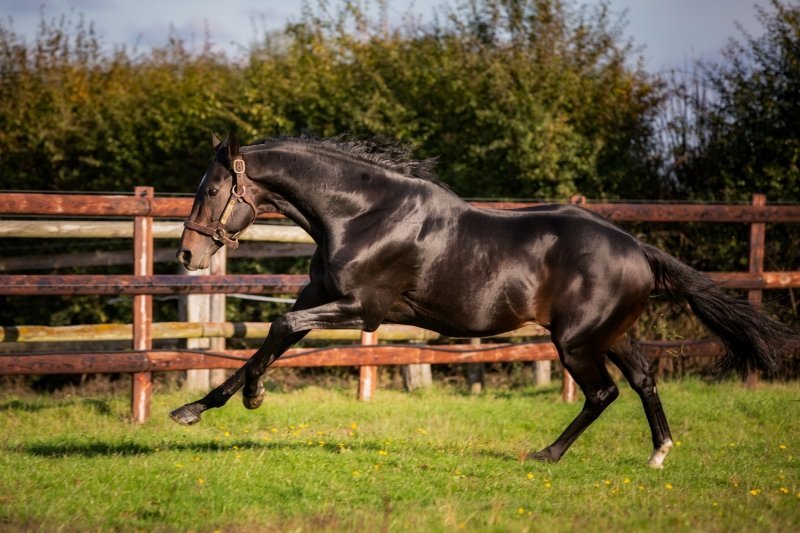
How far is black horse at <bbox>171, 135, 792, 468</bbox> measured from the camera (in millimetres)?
5961

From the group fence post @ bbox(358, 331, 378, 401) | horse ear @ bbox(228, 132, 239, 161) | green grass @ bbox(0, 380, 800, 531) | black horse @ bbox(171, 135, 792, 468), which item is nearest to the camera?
green grass @ bbox(0, 380, 800, 531)

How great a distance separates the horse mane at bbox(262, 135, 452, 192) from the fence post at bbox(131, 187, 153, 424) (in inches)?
82.8

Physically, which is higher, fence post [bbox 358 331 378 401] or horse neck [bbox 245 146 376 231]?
horse neck [bbox 245 146 376 231]

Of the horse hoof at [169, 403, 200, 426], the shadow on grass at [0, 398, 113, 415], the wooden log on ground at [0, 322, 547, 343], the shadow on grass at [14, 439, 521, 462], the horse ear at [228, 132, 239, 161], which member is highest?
A: the horse ear at [228, 132, 239, 161]

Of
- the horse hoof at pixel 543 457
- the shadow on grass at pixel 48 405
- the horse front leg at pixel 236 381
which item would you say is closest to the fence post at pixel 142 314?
the shadow on grass at pixel 48 405

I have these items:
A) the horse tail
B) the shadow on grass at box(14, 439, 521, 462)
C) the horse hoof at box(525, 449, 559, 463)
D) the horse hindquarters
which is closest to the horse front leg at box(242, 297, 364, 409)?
the shadow on grass at box(14, 439, 521, 462)

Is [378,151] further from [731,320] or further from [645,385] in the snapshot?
[731,320]

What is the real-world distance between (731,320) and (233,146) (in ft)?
11.9

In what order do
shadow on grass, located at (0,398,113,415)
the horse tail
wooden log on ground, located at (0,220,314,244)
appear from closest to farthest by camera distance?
the horse tail < wooden log on ground, located at (0,220,314,244) < shadow on grass, located at (0,398,113,415)

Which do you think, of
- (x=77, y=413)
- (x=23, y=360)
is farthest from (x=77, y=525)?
(x=77, y=413)

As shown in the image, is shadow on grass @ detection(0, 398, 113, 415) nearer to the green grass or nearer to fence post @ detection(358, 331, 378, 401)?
the green grass

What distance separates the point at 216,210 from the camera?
594cm

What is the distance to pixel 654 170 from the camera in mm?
11039

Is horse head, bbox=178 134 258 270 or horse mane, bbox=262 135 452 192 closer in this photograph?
horse head, bbox=178 134 258 270
